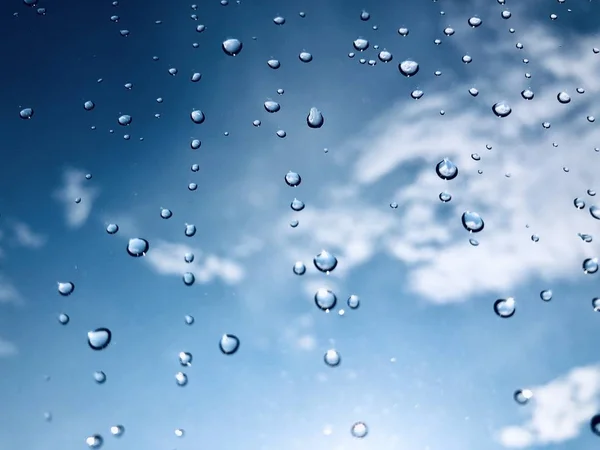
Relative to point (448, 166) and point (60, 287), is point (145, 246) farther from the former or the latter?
point (448, 166)

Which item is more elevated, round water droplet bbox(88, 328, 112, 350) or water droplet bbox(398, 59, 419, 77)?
water droplet bbox(398, 59, 419, 77)

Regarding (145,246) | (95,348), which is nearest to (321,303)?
(145,246)

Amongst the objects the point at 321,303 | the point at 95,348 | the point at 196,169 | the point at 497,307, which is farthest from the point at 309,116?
the point at 95,348

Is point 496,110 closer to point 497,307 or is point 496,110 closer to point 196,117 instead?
point 497,307

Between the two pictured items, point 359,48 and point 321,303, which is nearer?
point 321,303

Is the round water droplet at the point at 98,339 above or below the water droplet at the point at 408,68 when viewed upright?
below

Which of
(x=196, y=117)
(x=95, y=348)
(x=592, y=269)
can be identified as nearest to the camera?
(x=95, y=348)

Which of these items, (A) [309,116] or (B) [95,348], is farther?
(A) [309,116]

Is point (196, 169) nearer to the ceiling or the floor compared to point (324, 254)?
nearer to the ceiling

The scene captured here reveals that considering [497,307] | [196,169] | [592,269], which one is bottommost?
[497,307]

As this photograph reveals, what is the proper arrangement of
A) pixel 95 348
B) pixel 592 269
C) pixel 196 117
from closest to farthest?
1. pixel 95 348
2. pixel 592 269
3. pixel 196 117
